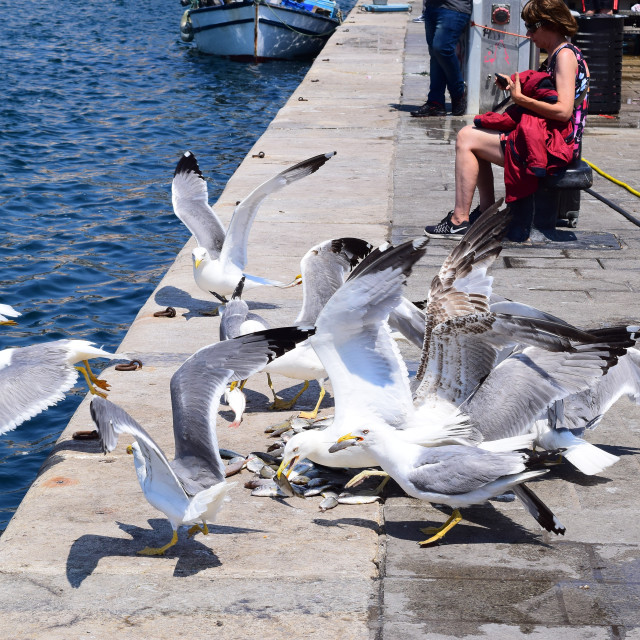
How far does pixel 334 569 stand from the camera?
3674 mm

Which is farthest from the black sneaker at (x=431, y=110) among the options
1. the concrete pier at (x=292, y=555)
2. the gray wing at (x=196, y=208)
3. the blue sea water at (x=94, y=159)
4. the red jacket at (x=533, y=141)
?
the concrete pier at (x=292, y=555)

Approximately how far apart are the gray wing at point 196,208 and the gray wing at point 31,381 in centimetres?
218

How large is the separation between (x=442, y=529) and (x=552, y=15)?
4104 mm

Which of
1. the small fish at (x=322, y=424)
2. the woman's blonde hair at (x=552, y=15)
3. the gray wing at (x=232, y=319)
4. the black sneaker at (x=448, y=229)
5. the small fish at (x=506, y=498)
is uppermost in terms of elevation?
the woman's blonde hair at (x=552, y=15)

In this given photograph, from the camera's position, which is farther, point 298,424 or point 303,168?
point 303,168

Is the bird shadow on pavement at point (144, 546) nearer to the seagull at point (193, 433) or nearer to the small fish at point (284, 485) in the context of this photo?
the seagull at point (193, 433)

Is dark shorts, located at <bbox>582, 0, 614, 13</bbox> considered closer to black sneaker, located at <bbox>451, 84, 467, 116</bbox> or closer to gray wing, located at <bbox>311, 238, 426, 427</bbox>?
black sneaker, located at <bbox>451, 84, 467, 116</bbox>

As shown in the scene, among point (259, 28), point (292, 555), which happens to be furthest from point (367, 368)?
point (259, 28)

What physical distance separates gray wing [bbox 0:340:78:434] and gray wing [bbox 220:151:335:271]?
1.89 meters

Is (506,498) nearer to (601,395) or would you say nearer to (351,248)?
(601,395)

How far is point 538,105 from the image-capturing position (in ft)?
22.5

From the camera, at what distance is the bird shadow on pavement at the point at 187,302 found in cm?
656

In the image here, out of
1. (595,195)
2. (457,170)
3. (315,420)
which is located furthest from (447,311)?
(595,195)

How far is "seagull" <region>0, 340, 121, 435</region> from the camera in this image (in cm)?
445
